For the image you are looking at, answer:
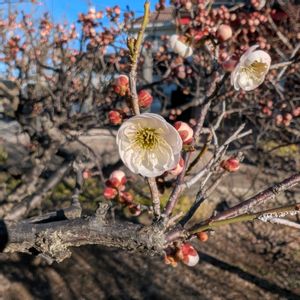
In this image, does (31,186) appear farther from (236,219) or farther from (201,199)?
(236,219)

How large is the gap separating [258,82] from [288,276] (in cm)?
425

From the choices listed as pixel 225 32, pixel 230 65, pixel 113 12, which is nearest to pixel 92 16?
pixel 113 12

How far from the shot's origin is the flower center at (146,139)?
3.58 ft

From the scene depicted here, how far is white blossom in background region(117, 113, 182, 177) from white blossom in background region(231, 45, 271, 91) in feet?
1.40

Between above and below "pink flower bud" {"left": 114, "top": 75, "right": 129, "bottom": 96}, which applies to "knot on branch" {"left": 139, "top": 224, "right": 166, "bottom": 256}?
below

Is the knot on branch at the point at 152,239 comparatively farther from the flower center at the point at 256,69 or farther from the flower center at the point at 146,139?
the flower center at the point at 256,69

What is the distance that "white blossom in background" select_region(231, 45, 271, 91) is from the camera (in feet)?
4.41

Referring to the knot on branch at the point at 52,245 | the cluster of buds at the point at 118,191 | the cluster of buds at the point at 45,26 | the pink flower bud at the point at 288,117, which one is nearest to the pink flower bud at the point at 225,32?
the cluster of buds at the point at 118,191

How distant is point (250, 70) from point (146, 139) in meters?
0.55

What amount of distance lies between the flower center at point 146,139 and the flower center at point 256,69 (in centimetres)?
50

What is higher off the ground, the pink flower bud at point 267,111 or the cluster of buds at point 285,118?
the pink flower bud at point 267,111

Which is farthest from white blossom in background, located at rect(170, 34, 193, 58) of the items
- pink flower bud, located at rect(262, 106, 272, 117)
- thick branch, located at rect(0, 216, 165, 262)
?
pink flower bud, located at rect(262, 106, 272, 117)

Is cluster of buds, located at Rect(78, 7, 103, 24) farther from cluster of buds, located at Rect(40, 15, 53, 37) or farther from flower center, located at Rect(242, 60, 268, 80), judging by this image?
flower center, located at Rect(242, 60, 268, 80)

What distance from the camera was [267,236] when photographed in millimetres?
5984
